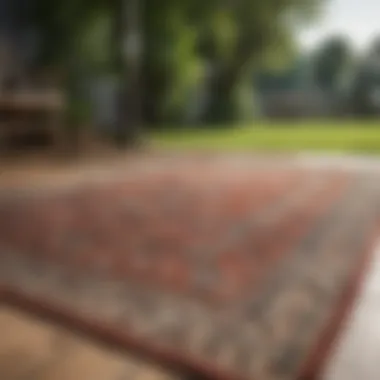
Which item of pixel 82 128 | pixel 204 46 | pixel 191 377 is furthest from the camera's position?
pixel 204 46

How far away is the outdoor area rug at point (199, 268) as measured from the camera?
1.17m

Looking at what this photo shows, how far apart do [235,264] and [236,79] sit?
4.59 metres

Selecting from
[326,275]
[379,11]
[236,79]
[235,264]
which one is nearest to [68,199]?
[235,264]

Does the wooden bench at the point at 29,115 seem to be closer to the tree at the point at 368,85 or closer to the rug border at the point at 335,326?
the tree at the point at 368,85

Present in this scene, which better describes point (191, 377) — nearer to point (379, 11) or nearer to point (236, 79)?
point (379, 11)

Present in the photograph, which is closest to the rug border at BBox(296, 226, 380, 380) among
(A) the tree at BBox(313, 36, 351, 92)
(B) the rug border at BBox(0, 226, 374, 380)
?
(B) the rug border at BBox(0, 226, 374, 380)

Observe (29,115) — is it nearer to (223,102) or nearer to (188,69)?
(188,69)

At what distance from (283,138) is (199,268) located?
3972 mm

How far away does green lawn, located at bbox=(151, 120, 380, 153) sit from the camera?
16.7 feet

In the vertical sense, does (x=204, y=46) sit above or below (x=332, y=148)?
above

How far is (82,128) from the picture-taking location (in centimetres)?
540

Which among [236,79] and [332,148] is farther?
[236,79]

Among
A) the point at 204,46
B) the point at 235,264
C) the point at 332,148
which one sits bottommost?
the point at 332,148

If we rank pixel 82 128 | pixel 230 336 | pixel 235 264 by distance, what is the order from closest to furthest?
pixel 230 336 → pixel 235 264 → pixel 82 128
